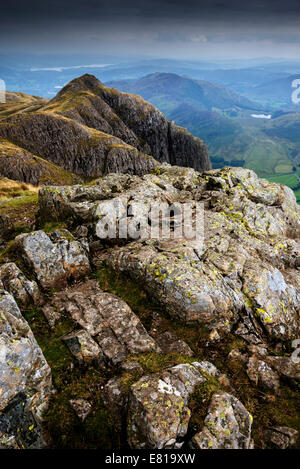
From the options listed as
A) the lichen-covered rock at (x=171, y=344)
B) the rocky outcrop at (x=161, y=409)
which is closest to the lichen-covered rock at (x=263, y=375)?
the rocky outcrop at (x=161, y=409)

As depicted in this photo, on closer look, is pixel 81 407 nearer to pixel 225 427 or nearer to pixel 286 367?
pixel 225 427

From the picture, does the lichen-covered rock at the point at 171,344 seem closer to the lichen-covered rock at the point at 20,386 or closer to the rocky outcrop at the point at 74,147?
the lichen-covered rock at the point at 20,386

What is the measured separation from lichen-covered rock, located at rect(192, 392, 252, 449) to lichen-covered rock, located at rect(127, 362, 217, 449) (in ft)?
2.48

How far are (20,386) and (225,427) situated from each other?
8.27 m

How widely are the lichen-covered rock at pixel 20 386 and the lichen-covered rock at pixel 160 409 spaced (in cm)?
372

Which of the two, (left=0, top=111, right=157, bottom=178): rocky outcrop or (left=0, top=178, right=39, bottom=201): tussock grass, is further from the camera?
(left=0, top=111, right=157, bottom=178): rocky outcrop

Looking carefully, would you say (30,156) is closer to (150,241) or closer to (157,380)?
(150,241)

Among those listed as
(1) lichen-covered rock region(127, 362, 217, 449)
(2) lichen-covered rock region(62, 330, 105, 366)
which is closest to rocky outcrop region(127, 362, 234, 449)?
(1) lichen-covered rock region(127, 362, 217, 449)

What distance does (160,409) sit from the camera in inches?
366

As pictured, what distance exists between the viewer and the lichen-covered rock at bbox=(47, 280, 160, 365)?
39.4ft

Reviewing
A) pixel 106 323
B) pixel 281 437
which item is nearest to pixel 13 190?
pixel 106 323

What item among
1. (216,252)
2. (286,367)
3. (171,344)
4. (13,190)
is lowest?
(286,367)

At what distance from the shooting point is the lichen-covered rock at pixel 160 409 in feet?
29.0

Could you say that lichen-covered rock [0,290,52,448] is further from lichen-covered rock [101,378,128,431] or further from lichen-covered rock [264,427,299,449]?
lichen-covered rock [264,427,299,449]
